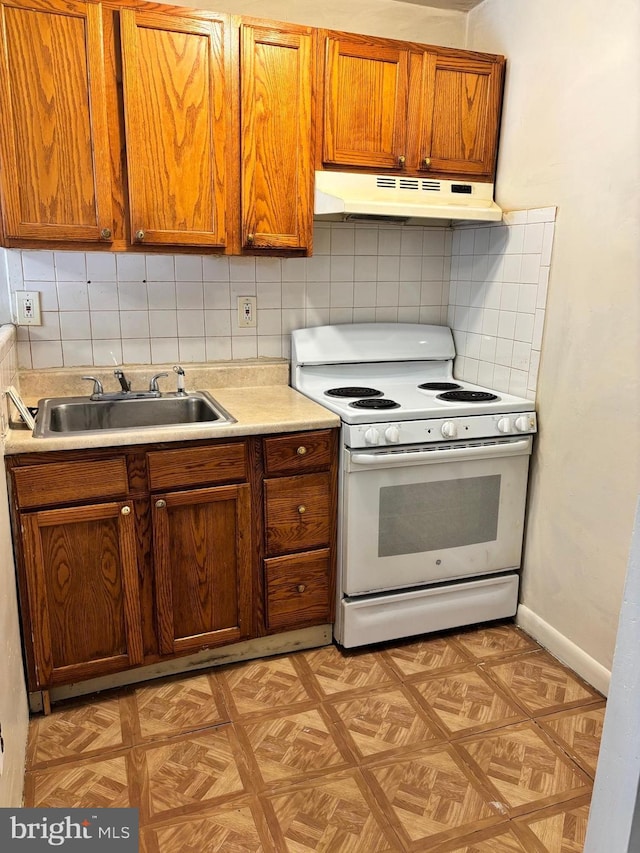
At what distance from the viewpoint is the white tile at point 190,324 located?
252cm

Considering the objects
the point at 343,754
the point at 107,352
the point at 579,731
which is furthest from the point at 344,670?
the point at 107,352

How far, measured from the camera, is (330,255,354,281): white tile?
106 inches

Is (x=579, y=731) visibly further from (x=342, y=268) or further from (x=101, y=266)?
(x=101, y=266)

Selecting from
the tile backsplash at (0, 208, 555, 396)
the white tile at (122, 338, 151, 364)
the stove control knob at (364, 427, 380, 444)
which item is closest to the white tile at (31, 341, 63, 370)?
the tile backsplash at (0, 208, 555, 396)

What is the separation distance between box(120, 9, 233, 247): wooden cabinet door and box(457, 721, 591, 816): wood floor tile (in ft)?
6.11

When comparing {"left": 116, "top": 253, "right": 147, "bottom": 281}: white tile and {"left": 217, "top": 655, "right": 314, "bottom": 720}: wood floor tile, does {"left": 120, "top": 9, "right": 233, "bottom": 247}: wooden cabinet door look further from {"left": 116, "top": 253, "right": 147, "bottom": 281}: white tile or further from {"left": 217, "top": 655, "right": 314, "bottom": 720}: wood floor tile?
{"left": 217, "top": 655, "right": 314, "bottom": 720}: wood floor tile

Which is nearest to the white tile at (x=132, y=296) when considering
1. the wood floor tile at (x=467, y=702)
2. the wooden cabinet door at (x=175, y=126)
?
the wooden cabinet door at (x=175, y=126)

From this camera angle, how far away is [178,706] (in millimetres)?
2029

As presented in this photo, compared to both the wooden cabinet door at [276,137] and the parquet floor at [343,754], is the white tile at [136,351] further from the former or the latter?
the parquet floor at [343,754]

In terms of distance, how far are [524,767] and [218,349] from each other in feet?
6.01

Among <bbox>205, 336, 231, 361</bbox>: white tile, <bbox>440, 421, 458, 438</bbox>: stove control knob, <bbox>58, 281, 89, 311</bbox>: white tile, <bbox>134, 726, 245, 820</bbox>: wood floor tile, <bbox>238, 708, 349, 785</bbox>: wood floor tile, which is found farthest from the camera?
<bbox>205, 336, 231, 361</bbox>: white tile

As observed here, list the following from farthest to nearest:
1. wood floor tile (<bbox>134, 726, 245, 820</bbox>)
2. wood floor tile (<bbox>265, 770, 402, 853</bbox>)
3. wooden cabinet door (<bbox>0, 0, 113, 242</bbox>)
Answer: wooden cabinet door (<bbox>0, 0, 113, 242</bbox>) < wood floor tile (<bbox>134, 726, 245, 820</bbox>) < wood floor tile (<bbox>265, 770, 402, 853</bbox>)
